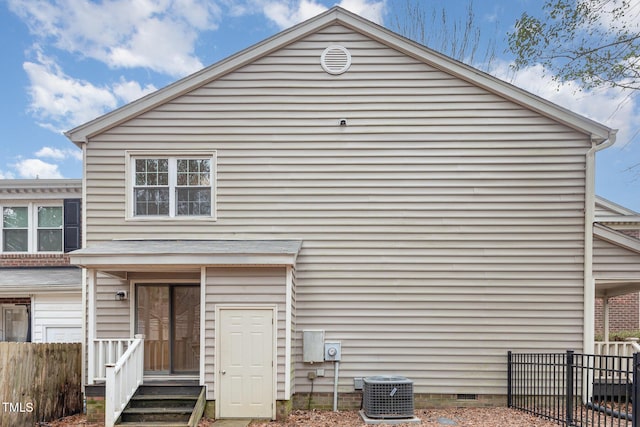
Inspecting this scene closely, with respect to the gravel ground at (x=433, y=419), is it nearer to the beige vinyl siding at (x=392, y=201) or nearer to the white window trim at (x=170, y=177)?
the beige vinyl siding at (x=392, y=201)

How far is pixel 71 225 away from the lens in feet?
37.9

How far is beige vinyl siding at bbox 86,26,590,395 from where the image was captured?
8.59 metres

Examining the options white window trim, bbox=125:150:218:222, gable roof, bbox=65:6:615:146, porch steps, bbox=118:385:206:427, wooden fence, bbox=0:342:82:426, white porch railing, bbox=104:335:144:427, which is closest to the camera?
wooden fence, bbox=0:342:82:426

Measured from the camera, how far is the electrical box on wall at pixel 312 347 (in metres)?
8.41

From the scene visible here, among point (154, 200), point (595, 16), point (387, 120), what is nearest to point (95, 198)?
point (154, 200)

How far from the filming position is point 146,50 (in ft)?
57.6

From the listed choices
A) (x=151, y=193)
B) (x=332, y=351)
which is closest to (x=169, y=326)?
(x=151, y=193)

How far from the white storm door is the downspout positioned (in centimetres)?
573

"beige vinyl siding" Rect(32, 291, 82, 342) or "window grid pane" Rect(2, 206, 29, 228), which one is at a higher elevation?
"window grid pane" Rect(2, 206, 29, 228)

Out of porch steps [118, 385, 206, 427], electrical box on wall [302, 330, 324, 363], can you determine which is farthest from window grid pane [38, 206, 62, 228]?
electrical box on wall [302, 330, 324, 363]

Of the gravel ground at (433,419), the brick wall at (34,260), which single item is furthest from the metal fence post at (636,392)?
the brick wall at (34,260)

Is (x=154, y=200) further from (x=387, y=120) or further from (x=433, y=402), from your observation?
(x=433, y=402)

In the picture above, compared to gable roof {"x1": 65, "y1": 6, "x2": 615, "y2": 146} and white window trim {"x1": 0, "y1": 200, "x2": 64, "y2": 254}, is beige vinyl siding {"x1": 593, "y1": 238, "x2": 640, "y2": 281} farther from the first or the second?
white window trim {"x1": 0, "y1": 200, "x2": 64, "y2": 254}

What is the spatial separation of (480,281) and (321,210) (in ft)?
10.7
